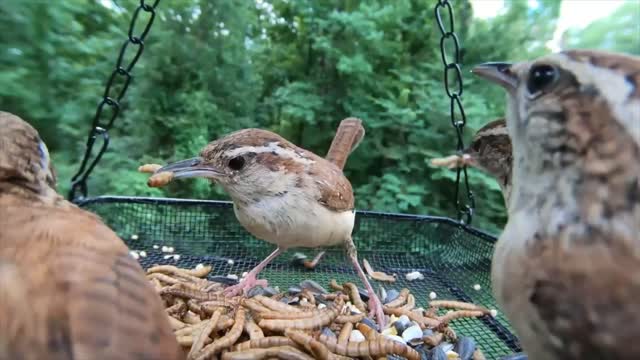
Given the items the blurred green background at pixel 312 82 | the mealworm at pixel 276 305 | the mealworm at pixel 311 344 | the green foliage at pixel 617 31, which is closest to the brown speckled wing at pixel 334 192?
the mealworm at pixel 276 305

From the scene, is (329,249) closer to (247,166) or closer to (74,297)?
(247,166)

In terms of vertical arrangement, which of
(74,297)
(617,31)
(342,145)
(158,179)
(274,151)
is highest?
(617,31)

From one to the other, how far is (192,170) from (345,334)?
38.2 inches

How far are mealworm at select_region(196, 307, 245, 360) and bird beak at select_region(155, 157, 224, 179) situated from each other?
28.6 inches

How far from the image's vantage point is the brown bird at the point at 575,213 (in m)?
0.95

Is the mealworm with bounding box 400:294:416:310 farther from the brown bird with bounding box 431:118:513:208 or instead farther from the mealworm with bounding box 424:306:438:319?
the brown bird with bounding box 431:118:513:208

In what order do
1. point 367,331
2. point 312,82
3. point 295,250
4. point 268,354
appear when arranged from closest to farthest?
1. point 268,354
2. point 367,331
3. point 295,250
4. point 312,82

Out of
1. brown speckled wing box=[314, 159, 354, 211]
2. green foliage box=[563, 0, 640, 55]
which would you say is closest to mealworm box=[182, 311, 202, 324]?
brown speckled wing box=[314, 159, 354, 211]

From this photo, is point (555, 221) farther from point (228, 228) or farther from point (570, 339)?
point (228, 228)

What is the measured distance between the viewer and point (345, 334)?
190 centimetres

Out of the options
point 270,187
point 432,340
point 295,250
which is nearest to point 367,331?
point 432,340

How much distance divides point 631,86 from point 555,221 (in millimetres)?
309

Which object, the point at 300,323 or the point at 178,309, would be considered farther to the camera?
the point at 178,309

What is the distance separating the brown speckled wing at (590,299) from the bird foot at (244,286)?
1.61 m
